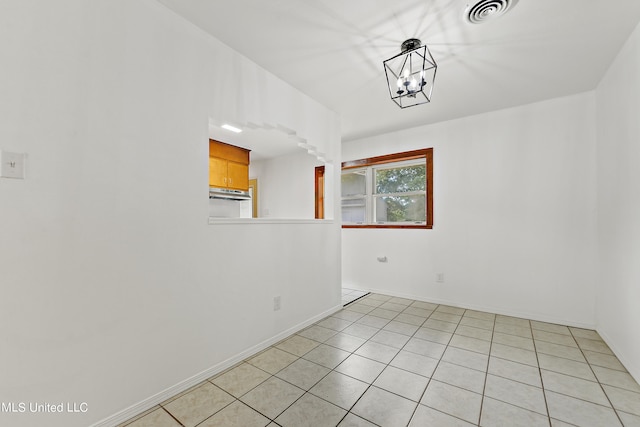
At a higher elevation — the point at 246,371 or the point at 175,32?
→ the point at 175,32

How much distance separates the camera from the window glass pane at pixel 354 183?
4.73 metres

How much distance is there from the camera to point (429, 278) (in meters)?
3.83

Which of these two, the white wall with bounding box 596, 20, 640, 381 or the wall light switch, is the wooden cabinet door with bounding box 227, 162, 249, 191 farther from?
the white wall with bounding box 596, 20, 640, 381

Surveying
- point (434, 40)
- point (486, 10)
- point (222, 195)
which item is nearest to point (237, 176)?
point (222, 195)

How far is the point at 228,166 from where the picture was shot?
5004mm

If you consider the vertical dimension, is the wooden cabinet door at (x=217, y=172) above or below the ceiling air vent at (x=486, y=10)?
below

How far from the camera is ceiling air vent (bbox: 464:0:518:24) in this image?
5.47ft

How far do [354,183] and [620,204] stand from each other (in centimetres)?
325

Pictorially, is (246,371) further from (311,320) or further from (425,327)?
(425,327)

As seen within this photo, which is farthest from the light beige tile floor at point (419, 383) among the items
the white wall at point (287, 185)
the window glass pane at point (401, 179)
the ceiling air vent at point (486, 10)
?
the white wall at point (287, 185)

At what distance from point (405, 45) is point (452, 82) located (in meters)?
0.91

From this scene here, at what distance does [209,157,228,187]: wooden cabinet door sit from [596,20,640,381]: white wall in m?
5.04

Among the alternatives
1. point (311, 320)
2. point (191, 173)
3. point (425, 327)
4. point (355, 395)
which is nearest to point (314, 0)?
point (191, 173)

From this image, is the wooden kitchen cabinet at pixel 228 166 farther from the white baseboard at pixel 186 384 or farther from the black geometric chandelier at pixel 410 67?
the black geometric chandelier at pixel 410 67
